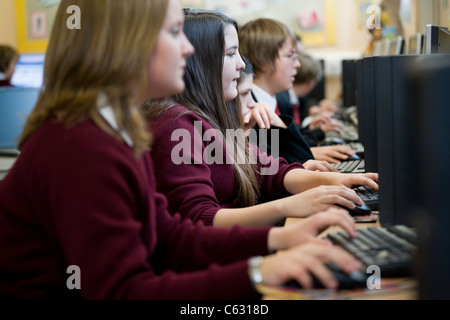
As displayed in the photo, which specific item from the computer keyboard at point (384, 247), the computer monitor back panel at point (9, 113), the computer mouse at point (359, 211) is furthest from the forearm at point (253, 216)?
the computer monitor back panel at point (9, 113)

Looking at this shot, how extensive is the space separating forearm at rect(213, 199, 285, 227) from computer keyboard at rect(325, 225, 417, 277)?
268mm

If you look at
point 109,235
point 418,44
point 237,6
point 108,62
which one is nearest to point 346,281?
point 109,235

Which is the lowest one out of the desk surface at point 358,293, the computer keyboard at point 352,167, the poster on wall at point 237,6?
the computer keyboard at point 352,167

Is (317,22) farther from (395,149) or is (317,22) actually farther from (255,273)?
(255,273)

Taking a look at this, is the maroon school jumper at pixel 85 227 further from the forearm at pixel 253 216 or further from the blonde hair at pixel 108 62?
the forearm at pixel 253 216

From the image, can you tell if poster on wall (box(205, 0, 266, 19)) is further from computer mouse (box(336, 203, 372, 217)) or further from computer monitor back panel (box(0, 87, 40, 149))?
computer mouse (box(336, 203, 372, 217))

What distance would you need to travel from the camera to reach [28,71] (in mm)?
4297

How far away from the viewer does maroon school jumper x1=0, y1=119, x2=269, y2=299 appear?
770 millimetres

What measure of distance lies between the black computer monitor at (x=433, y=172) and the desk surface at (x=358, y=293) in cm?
10

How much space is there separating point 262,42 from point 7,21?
4140mm

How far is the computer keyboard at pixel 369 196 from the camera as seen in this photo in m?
1.35

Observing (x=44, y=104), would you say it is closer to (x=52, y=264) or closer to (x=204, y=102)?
(x=52, y=264)

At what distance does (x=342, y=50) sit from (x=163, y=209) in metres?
5.06
